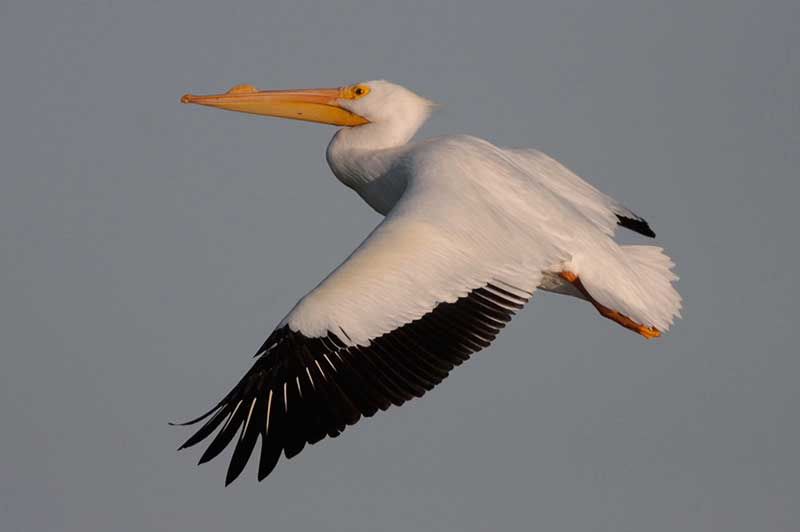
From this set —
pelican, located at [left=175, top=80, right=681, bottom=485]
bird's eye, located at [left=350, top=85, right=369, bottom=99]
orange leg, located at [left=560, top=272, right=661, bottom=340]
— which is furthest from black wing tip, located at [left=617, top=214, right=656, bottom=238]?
bird's eye, located at [left=350, top=85, right=369, bottom=99]

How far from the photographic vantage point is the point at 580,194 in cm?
1139

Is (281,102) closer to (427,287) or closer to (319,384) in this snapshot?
(427,287)

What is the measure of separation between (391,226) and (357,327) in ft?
2.37

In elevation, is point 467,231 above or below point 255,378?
above

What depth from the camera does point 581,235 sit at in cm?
1038

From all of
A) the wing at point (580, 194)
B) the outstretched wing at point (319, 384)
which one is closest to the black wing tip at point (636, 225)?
the wing at point (580, 194)

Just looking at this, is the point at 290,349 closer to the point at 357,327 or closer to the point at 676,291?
the point at 357,327

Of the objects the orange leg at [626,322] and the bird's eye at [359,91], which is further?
the bird's eye at [359,91]

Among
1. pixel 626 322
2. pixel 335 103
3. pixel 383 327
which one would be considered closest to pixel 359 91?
pixel 335 103

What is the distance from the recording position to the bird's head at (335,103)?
1178 cm

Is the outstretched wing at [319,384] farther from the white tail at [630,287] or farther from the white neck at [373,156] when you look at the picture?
the white neck at [373,156]

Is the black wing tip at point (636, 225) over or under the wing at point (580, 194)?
over

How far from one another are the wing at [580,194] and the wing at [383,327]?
44.8 inches

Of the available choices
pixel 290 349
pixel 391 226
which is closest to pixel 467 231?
pixel 391 226
